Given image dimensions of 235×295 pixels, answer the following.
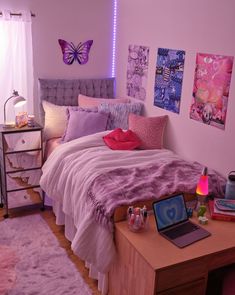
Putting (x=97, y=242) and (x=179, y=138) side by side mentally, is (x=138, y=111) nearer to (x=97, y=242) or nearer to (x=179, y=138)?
(x=179, y=138)

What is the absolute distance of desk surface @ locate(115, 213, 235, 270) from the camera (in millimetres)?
1819

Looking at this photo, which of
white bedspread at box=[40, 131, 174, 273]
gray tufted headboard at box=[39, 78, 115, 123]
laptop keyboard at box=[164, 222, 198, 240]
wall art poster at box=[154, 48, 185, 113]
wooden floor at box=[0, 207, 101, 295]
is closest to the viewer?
laptop keyboard at box=[164, 222, 198, 240]

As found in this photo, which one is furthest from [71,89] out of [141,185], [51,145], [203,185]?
[203,185]

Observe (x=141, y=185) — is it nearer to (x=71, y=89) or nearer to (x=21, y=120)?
(x=21, y=120)

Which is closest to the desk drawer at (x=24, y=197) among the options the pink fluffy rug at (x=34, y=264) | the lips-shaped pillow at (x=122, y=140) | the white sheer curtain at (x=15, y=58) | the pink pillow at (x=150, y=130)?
the pink fluffy rug at (x=34, y=264)

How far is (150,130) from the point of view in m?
3.21

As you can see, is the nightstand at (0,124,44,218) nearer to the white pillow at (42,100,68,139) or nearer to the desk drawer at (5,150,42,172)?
the desk drawer at (5,150,42,172)

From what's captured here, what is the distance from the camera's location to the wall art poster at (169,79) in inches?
120

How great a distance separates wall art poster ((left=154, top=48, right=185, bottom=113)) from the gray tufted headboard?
79cm

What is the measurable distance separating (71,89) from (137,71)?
0.76 m

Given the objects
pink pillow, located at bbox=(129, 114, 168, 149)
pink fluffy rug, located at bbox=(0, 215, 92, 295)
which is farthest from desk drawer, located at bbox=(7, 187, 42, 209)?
pink pillow, located at bbox=(129, 114, 168, 149)

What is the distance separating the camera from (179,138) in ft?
10.4

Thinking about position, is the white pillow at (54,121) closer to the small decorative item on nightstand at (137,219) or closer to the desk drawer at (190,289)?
the small decorative item on nightstand at (137,219)

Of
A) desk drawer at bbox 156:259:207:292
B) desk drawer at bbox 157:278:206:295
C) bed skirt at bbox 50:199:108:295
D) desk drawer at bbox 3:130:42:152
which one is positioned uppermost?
desk drawer at bbox 3:130:42:152
